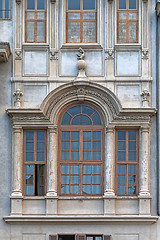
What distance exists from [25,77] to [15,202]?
4474 millimetres

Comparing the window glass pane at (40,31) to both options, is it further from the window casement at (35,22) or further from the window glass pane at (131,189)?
the window glass pane at (131,189)

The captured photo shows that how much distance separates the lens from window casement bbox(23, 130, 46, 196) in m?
25.4

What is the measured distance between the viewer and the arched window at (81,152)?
25453 mm

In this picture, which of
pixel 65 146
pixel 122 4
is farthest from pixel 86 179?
pixel 122 4

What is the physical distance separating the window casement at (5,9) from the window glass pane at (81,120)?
4.45 metres

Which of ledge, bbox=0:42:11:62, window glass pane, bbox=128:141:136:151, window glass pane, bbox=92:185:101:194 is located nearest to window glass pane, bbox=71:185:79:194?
window glass pane, bbox=92:185:101:194

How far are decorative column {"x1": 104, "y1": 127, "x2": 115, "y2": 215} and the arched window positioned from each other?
0.30 metres

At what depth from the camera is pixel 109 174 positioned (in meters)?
25.2

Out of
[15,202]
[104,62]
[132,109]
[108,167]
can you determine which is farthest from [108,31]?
[15,202]

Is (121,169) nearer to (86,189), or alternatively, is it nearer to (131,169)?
(131,169)

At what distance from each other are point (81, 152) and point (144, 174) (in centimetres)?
236

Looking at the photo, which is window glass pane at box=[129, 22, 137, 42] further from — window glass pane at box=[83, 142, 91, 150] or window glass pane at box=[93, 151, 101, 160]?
window glass pane at box=[93, 151, 101, 160]

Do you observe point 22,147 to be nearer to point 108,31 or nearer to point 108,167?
point 108,167

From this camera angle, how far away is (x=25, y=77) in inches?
1018
